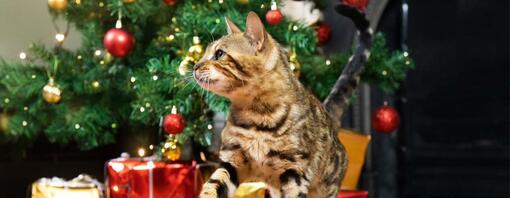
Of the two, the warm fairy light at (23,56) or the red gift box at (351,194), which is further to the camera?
the warm fairy light at (23,56)

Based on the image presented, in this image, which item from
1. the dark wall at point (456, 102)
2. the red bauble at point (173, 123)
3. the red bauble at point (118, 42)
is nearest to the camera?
the red bauble at point (173, 123)

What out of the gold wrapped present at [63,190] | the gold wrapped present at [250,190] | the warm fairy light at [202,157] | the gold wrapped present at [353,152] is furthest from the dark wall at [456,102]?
the gold wrapped present at [250,190]

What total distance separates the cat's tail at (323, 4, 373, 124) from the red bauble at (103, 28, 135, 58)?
1.55ft

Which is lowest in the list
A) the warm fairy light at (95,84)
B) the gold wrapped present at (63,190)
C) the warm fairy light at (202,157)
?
the gold wrapped present at (63,190)

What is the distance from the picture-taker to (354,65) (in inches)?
58.9

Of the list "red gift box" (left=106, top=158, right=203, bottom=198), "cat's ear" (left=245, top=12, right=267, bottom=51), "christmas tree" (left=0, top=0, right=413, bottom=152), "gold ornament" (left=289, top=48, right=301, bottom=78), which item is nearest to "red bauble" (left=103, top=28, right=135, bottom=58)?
"christmas tree" (left=0, top=0, right=413, bottom=152)

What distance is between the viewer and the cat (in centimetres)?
110

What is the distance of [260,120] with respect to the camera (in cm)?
111

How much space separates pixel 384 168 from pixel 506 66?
19.1 inches

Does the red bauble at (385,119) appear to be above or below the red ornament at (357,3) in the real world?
below

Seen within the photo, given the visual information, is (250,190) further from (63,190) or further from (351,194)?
(63,190)

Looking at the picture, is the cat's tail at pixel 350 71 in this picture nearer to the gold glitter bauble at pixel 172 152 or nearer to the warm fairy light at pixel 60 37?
the gold glitter bauble at pixel 172 152

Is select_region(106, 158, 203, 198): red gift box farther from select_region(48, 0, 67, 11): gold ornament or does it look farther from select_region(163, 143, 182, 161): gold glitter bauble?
select_region(48, 0, 67, 11): gold ornament

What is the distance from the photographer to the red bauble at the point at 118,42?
5.04 feet
